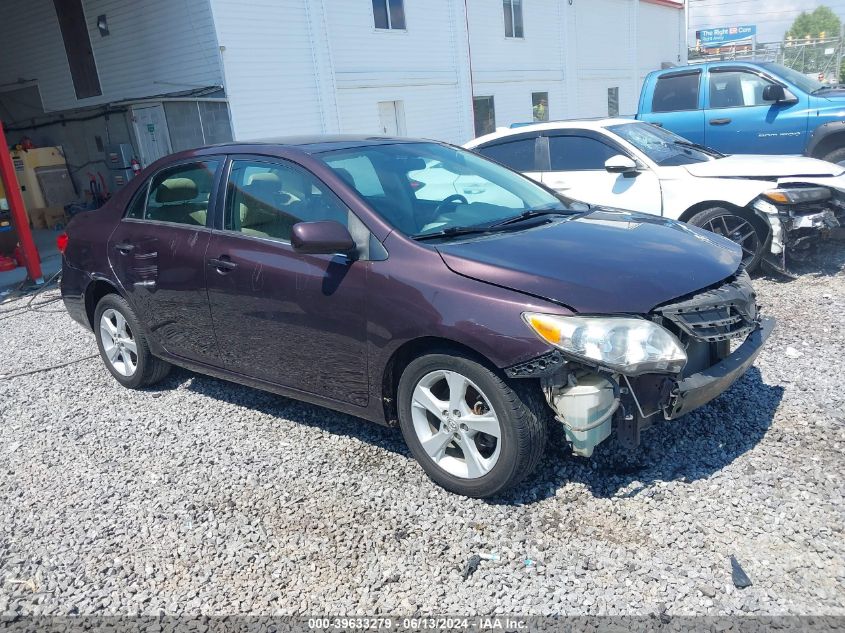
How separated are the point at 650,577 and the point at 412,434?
1.25m

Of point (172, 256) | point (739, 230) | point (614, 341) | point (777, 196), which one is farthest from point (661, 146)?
point (172, 256)

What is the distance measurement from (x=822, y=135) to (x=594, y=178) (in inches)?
131

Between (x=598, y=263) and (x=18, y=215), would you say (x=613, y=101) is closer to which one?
(x=18, y=215)

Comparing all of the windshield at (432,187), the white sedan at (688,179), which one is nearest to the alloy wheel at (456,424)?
the windshield at (432,187)

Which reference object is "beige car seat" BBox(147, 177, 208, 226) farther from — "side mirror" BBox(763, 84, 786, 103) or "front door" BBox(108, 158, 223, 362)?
"side mirror" BBox(763, 84, 786, 103)

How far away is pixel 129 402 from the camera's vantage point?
490cm

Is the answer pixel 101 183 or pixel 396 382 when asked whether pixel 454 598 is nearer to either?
pixel 396 382

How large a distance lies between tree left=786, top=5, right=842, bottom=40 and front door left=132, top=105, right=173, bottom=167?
103m

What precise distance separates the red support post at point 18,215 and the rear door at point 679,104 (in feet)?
28.3

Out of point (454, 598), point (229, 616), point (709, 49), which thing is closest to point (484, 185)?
point (454, 598)

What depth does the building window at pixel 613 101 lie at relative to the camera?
27.8 meters

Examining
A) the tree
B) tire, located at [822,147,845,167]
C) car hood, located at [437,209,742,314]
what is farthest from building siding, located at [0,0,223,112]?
the tree

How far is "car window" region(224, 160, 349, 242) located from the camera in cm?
370

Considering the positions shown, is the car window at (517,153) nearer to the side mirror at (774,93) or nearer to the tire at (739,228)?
the tire at (739,228)
